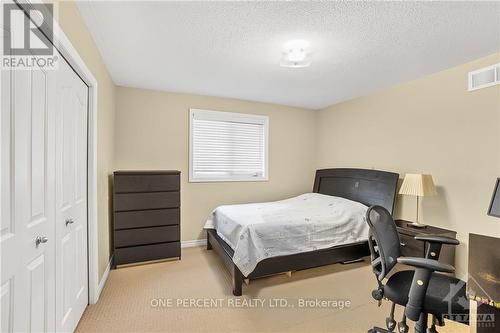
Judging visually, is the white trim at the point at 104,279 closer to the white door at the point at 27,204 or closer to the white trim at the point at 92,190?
the white trim at the point at 92,190

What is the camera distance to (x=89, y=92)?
2135mm

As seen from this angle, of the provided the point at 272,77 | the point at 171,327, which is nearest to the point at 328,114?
the point at 272,77

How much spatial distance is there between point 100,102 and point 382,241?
2841mm

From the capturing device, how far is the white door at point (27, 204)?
990mm

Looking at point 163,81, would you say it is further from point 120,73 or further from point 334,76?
point 334,76

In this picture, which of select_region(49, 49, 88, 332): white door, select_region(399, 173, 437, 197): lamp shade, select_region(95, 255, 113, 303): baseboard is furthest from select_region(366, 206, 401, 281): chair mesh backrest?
select_region(95, 255, 113, 303): baseboard

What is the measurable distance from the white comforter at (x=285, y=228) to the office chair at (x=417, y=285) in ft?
2.85

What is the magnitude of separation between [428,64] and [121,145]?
3.97 meters

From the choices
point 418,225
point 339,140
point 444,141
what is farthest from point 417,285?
point 339,140

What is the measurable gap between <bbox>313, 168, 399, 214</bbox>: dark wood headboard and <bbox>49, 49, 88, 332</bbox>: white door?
3376 millimetres

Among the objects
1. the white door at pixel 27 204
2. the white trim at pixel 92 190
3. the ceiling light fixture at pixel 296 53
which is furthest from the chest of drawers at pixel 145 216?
the ceiling light fixture at pixel 296 53

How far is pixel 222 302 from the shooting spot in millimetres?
2213
